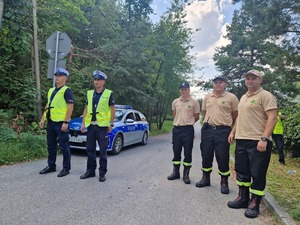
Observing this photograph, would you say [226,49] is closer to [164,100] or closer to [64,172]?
[164,100]

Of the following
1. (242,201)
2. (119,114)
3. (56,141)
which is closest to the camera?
(242,201)

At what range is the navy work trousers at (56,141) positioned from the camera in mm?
5289

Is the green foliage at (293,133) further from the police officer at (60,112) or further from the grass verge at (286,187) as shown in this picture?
the police officer at (60,112)

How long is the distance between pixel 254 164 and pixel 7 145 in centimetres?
618

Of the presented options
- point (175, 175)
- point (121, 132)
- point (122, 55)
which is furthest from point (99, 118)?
point (122, 55)

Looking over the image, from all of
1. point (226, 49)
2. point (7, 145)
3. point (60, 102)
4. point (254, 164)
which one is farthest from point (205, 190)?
point (226, 49)

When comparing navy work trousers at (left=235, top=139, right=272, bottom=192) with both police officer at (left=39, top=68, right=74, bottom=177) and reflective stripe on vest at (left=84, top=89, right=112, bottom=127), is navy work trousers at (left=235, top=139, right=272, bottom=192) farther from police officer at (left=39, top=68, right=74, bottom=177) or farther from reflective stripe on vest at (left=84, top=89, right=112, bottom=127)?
police officer at (left=39, top=68, right=74, bottom=177)

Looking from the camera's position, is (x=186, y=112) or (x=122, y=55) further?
(x=122, y=55)

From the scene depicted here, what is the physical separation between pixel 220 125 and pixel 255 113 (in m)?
0.97

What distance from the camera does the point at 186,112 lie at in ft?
17.8

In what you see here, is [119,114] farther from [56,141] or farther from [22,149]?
[56,141]

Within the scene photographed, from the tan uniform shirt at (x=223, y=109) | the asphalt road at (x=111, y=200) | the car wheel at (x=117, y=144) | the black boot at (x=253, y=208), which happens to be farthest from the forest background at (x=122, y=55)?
the car wheel at (x=117, y=144)

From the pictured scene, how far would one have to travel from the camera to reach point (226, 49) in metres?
24.3

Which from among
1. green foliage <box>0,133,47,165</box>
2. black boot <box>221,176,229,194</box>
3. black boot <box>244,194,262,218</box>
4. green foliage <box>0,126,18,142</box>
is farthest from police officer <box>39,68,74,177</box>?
black boot <box>244,194,262,218</box>
